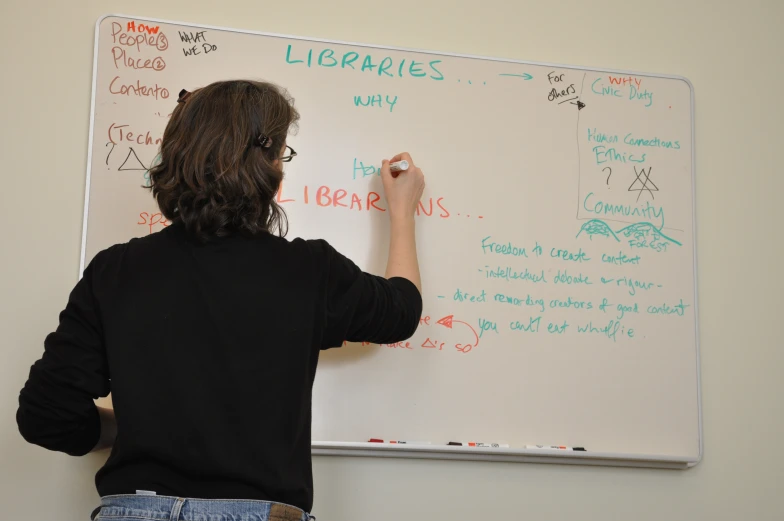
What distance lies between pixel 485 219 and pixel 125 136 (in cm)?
85

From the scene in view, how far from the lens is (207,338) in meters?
1.07

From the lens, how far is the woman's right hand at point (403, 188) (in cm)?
163

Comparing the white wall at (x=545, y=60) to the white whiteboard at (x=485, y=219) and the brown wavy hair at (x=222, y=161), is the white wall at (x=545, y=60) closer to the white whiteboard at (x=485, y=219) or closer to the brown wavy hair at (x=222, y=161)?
the white whiteboard at (x=485, y=219)

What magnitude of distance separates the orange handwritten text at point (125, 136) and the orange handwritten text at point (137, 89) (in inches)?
3.1

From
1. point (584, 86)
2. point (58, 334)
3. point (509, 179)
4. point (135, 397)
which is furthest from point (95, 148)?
point (584, 86)

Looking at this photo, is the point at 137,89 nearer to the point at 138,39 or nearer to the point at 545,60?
the point at 138,39

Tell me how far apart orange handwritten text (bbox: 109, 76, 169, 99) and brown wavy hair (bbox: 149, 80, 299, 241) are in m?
0.56

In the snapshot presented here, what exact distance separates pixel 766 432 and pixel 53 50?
1974 mm

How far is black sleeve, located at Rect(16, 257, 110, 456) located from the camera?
1084 mm

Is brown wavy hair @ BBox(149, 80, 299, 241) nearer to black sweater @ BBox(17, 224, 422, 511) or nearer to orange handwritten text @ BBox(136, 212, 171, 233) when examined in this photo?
black sweater @ BBox(17, 224, 422, 511)

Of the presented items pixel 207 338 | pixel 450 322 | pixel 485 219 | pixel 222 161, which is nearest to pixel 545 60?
pixel 485 219

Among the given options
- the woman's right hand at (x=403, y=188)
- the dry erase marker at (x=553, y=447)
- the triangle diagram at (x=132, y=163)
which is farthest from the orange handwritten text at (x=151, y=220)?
the dry erase marker at (x=553, y=447)

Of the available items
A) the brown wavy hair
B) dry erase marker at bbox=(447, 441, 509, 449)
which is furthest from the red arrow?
the brown wavy hair

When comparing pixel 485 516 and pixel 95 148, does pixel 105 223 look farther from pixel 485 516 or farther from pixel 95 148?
pixel 485 516
